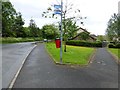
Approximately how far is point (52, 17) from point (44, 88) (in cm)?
2460

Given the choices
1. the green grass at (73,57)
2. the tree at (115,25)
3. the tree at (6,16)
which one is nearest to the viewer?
the green grass at (73,57)

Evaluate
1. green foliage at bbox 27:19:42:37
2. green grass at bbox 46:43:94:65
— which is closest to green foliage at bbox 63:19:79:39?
green grass at bbox 46:43:94:65

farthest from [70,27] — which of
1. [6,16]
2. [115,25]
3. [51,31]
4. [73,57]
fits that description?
[51,31]

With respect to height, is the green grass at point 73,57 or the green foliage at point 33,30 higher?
the green foliage at point 33,30

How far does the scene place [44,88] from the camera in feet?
35.1

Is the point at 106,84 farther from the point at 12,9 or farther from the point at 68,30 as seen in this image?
the point at 12,9

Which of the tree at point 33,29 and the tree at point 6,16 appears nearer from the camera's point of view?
the tree at point 6,16

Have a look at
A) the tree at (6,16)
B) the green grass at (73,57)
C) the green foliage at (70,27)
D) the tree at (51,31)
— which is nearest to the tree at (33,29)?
the tree at (51,31)

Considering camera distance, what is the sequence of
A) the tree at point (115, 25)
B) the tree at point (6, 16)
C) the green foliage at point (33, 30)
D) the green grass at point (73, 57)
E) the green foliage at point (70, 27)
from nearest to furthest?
the green grass at point (73, 57), the green foliage at point (70, 27), the tree at point (115, 25), the tree at point (6, 16), the green foliage at point (33, 30)

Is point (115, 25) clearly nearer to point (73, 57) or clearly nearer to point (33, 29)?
point (73, 57)

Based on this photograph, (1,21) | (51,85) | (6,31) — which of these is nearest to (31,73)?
(51,85)

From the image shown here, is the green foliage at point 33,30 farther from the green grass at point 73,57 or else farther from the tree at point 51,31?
the green grass at point 73,57

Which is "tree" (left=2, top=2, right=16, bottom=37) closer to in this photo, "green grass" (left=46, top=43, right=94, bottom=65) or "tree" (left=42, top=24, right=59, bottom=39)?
"tree" (left=42, top=24, right=59, bottom=39)

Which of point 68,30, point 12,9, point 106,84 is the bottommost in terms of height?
point 106,84
